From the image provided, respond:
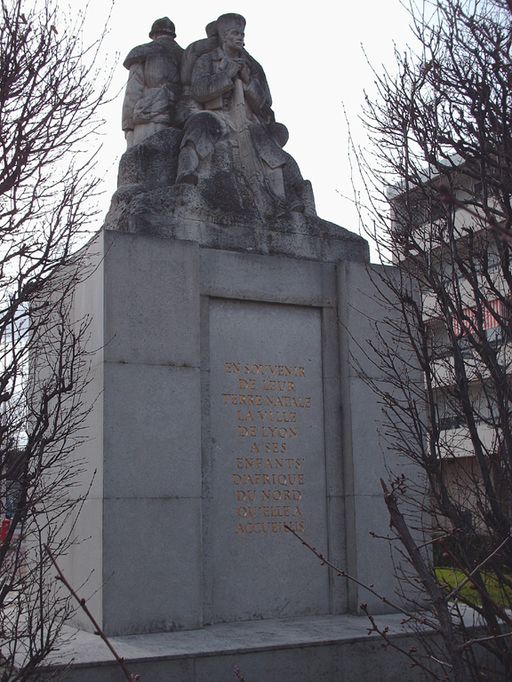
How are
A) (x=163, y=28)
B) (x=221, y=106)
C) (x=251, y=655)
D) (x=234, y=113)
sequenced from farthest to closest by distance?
(x=163, y=28), (x=234, y=113), (x=221, y=106), (x=251, y=655)

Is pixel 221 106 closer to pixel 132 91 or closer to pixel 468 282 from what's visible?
pixel 132 91

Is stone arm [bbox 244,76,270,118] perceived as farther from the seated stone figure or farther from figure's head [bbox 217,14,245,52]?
figure's head [bbox 217,14,245,52]

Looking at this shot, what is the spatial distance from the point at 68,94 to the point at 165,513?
12.6 ft

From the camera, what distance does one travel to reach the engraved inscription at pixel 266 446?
9.13 metres

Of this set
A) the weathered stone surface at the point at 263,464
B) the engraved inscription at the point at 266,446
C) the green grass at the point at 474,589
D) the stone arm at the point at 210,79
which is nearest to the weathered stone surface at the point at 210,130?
the stone arm at the point at 210,79

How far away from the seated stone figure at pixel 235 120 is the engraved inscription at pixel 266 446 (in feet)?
6.91

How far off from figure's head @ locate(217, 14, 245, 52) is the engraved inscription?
4034 millimetres

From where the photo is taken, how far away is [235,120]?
10.8m

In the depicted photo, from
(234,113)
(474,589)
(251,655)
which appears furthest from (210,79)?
(474,589)

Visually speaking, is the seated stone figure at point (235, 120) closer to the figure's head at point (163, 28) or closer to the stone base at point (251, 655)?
the figure's head at point (163, 28)

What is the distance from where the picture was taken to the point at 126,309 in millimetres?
8688

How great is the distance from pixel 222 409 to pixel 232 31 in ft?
15.5

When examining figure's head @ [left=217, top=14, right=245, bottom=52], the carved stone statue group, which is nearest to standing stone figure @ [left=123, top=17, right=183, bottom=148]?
the carved stone statue group

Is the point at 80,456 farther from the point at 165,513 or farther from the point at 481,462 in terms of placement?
the point at 481,462
